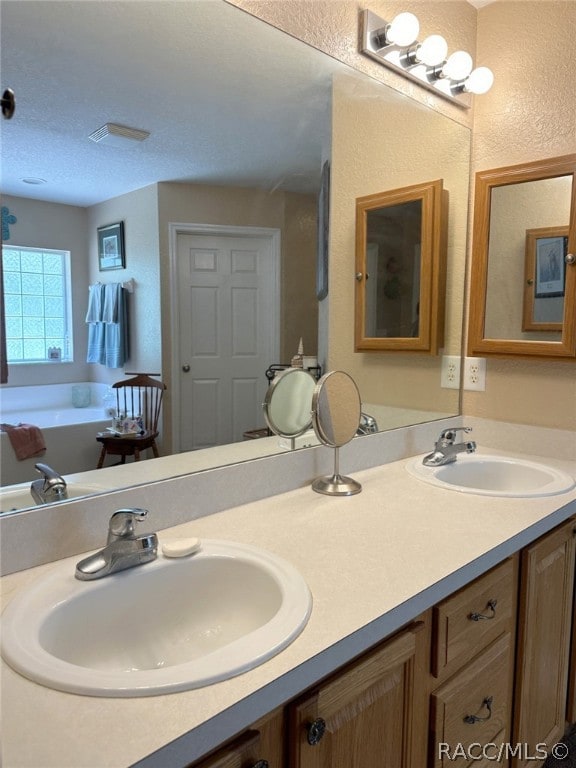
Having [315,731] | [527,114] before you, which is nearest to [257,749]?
[315,731]

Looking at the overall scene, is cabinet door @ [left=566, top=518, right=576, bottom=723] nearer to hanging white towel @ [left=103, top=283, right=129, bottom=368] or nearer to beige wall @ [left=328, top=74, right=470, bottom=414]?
beige wall @ [left=328, top=74, right=470, bottom=414]

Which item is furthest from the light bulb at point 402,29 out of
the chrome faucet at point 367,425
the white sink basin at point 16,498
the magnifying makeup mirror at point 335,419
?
the white sink basin at point 16,498

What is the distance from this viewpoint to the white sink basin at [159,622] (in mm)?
637

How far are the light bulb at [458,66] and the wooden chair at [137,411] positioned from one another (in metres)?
1.50

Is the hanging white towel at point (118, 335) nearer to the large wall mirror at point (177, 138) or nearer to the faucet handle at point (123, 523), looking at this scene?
the large wall mirror at point (177, 138)

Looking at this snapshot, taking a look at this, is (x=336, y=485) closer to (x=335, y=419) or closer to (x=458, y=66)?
(x=335, y=419)

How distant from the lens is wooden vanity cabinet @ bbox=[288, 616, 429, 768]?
2.42ft

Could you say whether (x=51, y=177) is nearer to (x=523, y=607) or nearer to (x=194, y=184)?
(x=194, y=184)

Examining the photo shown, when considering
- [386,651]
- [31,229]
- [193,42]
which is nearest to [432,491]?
[386,651]

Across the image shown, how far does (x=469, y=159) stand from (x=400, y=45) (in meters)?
0.54

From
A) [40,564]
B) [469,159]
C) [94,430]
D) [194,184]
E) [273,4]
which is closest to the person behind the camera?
[40,564]

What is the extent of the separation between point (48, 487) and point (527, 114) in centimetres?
190

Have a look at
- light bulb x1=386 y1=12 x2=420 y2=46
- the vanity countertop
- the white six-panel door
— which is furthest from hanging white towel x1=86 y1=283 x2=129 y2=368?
light bulb x1=386 y1=12 x2=420 y2=46

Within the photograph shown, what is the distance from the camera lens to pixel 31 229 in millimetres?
953
